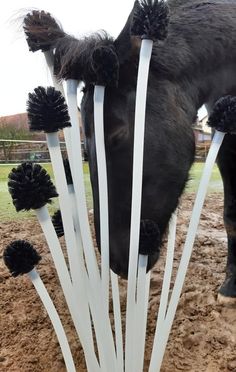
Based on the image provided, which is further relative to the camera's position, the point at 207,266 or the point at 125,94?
the point at 207,266

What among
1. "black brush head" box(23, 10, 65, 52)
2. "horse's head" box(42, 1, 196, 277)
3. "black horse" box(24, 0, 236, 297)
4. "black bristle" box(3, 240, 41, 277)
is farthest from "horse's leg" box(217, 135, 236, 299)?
"black bristle" box(3, 240, 41, 277)

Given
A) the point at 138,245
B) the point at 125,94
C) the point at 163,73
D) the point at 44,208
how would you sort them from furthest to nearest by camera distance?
the point at 163,73 → the point at 125,94 → the point at 138,245 → the point at 44,208

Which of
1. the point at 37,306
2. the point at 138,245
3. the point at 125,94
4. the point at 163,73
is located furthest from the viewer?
the point at 37,306

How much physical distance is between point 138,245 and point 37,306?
1.06m

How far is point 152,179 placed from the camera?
1.70m

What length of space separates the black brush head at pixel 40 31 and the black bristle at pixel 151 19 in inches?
13.1

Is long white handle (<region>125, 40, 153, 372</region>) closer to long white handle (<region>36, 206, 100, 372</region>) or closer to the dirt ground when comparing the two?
long white handle (<region>36, 206, 100, 372</region>)

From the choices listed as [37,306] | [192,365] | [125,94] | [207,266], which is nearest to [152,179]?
[125,94]

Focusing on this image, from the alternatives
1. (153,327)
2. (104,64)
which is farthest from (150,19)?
(153,327)

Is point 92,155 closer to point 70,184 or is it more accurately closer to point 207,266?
point 70,184

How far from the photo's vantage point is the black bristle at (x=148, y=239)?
4.52ft

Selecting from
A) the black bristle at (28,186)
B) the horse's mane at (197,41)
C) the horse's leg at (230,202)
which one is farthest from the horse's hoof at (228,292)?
the black bristle at (28,186)

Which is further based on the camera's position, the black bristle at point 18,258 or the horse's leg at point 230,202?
the horse's leg at point 230,202

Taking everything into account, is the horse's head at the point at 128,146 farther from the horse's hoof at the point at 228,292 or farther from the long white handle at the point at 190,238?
the horse's hoof at the point at 228,292
